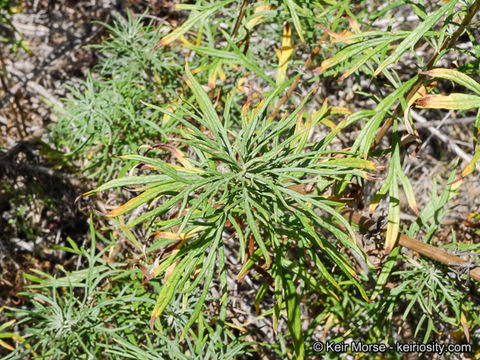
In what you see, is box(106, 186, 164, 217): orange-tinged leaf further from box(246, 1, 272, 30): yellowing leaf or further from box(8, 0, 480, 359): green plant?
box(246, 1, 272, 30): yellowing leaf

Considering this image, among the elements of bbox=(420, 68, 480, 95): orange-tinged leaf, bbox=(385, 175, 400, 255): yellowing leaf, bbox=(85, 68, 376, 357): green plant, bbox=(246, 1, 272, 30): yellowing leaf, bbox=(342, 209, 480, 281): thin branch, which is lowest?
bbox=(342, 209, 480, 281): thin branch

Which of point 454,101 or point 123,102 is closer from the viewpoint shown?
point 454,101

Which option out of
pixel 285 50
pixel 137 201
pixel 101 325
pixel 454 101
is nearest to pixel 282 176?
pixel 137 201

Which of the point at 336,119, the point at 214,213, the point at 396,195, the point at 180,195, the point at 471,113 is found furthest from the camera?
the point at 471,113

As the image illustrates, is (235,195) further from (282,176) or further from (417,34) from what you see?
(417,34)

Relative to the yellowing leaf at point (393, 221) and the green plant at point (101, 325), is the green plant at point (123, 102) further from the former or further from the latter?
the yellowing leaf at point (393, 221)

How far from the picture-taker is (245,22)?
2146 mm

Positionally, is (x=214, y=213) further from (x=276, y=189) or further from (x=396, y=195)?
(x=396, y=195)

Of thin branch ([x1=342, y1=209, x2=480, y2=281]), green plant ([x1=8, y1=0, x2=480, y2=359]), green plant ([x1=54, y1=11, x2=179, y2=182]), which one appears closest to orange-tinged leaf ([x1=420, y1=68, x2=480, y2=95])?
green plant ([x1=8, y1=0, x2=480, y2=359])

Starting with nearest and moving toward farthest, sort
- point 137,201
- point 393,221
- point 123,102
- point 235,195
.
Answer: point 137,201 < point 235,195 < point 393,221 < point 123,102

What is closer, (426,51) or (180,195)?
(180,195)

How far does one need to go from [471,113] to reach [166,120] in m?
2.38

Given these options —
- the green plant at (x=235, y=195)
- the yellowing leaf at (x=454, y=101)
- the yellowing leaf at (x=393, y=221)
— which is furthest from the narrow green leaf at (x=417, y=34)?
the yellowing leaf at (x=393, y=221)

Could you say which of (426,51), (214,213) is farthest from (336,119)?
(214,213)
